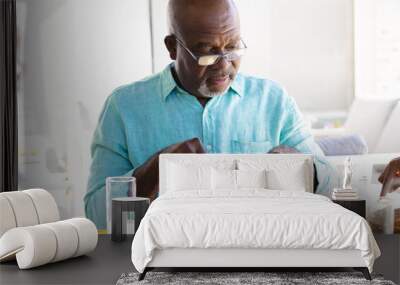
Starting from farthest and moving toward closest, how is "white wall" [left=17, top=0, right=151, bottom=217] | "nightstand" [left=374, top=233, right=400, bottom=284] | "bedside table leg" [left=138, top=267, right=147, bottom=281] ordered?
"white wall" [left=17, top=0, right=151, bottom=217]
"nightstand" [left=374, top=233, right=400, bottom=284]
"bedside table leg" [left=138, top=267, right=147, bottom=281]

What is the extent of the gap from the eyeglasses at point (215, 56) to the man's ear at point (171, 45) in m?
0.06

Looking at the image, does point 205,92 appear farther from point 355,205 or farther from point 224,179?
point 355,205

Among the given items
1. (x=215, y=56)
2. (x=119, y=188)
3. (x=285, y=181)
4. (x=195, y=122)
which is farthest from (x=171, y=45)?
(x=285, y=181)

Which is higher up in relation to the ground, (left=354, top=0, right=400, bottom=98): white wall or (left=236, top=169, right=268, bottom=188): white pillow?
(left=354, top=0, right=400, bottom=98): white wall

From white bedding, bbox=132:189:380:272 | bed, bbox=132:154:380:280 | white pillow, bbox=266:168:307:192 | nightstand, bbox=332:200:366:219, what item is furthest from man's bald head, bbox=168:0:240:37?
white bedding, bbox=132:189:380:272

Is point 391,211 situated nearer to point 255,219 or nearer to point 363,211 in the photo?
point 363,211

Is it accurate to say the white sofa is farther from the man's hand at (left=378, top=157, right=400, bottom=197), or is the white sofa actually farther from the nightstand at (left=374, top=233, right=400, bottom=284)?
the man's hand at (left=378, top=157, right=400, bottom=197)

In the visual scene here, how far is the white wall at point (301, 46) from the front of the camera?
7391mm

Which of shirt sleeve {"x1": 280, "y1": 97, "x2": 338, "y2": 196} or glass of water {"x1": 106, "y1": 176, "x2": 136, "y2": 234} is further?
shirt sleeve {"x1": 280, "y1": 97, "x2": 338, "y2": 196}

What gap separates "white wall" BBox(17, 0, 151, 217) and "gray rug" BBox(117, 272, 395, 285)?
8.27ft

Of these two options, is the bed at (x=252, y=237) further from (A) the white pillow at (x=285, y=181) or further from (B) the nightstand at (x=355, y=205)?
(B) the nightstand at (x=355, y=205)

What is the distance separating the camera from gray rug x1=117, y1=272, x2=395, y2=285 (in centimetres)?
509

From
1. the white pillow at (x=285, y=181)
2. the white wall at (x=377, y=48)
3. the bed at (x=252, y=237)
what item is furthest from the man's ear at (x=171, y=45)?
the bed at (x=252, y=237)

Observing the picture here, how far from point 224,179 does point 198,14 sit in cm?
171
